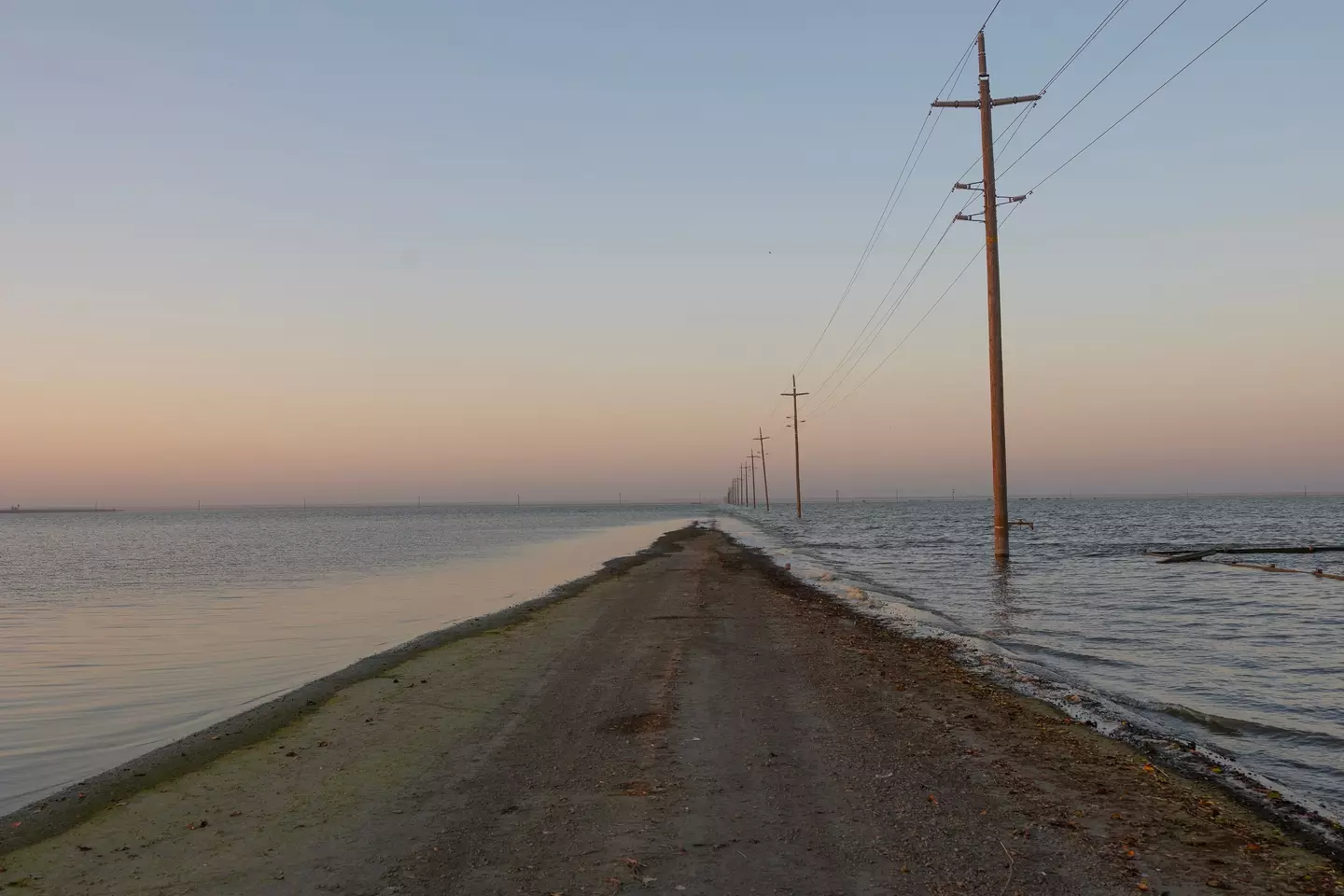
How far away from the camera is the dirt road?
4.89 m

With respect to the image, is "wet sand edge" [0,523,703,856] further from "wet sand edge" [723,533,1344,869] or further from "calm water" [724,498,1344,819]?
"calm water" [724,498,1344,819]

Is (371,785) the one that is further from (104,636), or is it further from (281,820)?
(104,636)

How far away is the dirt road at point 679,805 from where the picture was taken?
192 inches

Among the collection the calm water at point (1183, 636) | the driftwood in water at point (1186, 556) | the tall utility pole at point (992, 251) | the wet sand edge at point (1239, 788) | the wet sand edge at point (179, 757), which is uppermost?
the tall utility pole at point (992, 251)

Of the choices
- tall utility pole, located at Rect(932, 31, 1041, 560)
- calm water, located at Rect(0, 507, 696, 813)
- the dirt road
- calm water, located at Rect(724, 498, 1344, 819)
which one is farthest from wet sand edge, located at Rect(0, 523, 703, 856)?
tall utility pole, located at Rect(932, 31, 1041, 560)

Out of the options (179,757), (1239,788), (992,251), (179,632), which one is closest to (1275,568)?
(992,251)

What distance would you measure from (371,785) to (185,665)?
29.3 feet

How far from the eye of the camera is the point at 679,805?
19.7 feet

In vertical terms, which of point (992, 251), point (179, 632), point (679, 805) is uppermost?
point (992, 251)

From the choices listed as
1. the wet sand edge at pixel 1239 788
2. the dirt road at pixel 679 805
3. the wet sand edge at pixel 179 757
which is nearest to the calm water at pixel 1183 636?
the wet sand edge at pixel 1239 788

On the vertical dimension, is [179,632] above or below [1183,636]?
below

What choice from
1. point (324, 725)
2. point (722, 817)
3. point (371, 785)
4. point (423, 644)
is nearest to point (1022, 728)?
point (722, 817)

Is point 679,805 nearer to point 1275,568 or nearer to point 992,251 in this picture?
point 992,251

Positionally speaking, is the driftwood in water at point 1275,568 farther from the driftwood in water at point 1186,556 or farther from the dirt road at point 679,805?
the dirt road at point 679,805
